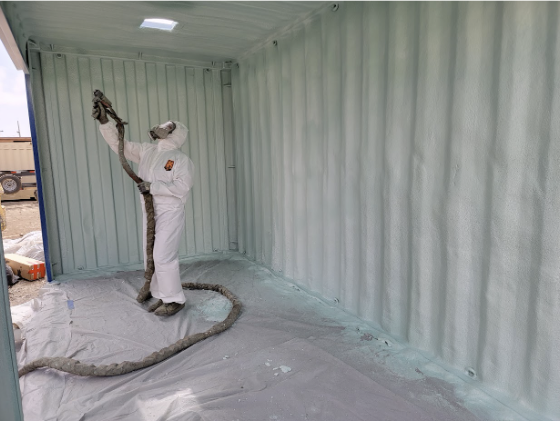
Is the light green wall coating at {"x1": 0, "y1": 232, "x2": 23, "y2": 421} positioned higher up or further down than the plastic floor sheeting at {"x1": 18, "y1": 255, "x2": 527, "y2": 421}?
higher up

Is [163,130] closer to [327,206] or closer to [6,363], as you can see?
[327,206]

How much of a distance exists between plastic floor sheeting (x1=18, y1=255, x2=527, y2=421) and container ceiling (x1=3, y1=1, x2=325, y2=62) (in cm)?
256

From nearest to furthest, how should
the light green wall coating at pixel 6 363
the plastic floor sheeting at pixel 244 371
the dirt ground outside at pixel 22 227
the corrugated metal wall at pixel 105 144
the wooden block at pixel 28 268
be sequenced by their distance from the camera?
the light green wall coating at pixel 6 363 → the plastic floor sheeting at pixel 244 371 → the corrugated metal wall at pixel 105 144 → the dirt ground outside at pixel 22 227 → the wooden block at pixel 28 268

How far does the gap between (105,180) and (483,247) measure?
413cm

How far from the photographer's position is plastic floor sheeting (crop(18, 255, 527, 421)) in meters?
2.05

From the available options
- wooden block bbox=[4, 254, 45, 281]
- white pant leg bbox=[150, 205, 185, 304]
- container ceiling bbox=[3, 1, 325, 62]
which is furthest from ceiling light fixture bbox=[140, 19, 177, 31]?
wooden block bbox=[4, 254, 45, 281]

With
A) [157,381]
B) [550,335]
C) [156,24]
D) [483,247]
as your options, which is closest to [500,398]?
[550,335]

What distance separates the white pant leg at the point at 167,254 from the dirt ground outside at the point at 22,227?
1.95m

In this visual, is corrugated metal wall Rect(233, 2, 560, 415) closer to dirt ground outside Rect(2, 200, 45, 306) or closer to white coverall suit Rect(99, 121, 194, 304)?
white coverall suit Rect(99, 121, 194, 304)

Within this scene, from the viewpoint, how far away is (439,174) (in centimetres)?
232

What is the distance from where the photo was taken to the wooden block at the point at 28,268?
4902 millimetres

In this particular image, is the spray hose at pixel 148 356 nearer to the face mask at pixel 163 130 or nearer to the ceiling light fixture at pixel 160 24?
the face mask at pixel 163 130

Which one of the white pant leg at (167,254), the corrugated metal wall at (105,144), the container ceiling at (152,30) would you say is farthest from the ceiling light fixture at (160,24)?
the white pant leg at (167,254)

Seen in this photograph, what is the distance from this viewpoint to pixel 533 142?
1833 mm
